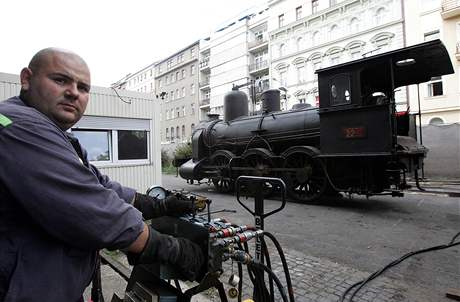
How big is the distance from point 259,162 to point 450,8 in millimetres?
16940

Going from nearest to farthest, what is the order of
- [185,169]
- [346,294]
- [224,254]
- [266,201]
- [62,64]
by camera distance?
[62,64], [224,254], [346,294], [266,201], [185,169]

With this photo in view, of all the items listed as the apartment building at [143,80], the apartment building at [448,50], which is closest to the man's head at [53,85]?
the apartment building at [448,50]

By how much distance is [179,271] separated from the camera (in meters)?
1.36

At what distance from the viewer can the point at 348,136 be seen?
22.7 ft

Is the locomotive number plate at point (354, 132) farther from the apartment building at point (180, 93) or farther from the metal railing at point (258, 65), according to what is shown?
the apartment building at point (180, 93)

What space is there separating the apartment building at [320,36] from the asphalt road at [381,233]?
14.9 meters

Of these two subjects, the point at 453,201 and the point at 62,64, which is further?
the point at 453,201

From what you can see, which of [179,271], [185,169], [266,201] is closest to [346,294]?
[179,271]

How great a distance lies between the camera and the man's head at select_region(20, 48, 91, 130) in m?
1.30

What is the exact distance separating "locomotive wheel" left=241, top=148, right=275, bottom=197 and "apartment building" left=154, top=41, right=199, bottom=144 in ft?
105

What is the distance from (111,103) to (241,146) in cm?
453

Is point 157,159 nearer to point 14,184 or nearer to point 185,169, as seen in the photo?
point 185,169

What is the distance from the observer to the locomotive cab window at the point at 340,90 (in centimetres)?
699

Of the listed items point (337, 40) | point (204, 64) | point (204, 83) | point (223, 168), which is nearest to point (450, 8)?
point (337, 40)
